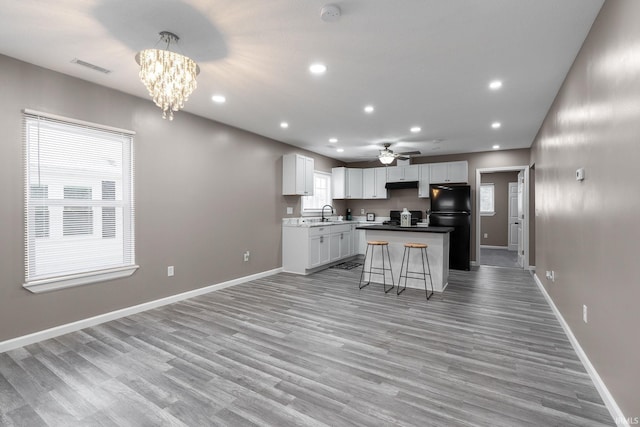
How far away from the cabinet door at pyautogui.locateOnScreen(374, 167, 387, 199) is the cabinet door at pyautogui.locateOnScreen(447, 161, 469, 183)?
1.49m

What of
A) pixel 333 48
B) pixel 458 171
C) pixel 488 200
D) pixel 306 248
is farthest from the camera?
pixel 488 200

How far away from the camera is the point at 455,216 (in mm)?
6422

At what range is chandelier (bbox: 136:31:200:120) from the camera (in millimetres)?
2283

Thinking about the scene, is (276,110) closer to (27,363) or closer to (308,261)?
(308,261)

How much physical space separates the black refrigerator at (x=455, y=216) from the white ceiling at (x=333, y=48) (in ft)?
7.90

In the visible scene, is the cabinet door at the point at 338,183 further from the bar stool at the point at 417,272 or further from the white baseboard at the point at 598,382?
the white baseboard at the point at 598,382

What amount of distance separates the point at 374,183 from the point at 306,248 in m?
3.01

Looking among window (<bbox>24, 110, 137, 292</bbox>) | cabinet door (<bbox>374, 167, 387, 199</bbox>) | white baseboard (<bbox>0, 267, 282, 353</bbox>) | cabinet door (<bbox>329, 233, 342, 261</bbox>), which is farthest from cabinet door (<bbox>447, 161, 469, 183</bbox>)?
window (<bbox>24, 110, 137, 292</bbox>)

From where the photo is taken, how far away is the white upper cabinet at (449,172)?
673cm

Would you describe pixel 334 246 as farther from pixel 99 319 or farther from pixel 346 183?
pixel 99 319

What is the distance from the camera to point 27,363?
8.12 feet

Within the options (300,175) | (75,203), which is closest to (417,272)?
(300,175)

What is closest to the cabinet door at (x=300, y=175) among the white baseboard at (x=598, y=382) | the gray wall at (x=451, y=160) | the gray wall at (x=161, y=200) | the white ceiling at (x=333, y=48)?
the gray wall at (x=161, y=200)

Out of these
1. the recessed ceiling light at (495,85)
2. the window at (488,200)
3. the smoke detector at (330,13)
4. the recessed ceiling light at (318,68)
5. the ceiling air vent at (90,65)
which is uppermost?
the ceiling air vent at (90,65)
